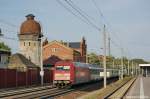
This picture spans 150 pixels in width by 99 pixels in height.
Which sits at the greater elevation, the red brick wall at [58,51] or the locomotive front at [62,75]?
the red brick wall at [58,51]

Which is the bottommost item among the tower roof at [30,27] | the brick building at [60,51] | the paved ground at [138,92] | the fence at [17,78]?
the paved ground at [138,92]

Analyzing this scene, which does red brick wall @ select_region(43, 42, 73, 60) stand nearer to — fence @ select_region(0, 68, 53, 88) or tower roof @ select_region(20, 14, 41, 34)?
tower roof @ select_region(20, 14, 41, 34)

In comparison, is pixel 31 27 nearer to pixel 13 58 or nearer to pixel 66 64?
pixel 13 58

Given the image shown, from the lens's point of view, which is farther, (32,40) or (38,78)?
(32,40)

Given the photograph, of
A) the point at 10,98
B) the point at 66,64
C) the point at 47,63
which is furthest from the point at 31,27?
the point at 10,98

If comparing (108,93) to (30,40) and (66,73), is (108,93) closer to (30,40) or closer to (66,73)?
(66,73)

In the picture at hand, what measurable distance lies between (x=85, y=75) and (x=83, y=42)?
88703 millimetres

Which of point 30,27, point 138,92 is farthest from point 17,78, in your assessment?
point 30,27

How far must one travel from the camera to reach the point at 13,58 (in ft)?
259

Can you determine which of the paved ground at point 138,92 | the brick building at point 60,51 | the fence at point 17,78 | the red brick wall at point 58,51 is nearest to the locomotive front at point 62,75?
the fence at point 17,78

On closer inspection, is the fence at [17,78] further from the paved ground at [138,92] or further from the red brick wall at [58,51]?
the red brick wall at [58,51]

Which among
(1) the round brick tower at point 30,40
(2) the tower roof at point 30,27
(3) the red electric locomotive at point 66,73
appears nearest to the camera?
(3) the red electric locomotive at point 66,73

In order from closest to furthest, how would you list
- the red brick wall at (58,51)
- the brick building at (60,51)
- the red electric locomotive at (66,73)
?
the red electric locomotive at (66,73), the brick building at (60,51), the red brick wall at (58,51)

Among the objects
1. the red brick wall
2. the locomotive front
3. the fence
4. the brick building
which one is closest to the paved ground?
the locomotive front
